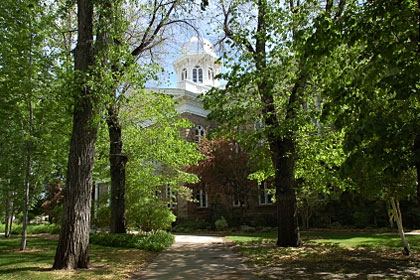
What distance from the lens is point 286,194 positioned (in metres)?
11.1

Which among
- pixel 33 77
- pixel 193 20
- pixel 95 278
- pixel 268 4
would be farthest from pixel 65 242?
pixel 193 20

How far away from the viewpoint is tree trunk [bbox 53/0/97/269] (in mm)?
7582

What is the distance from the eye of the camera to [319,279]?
6.27 meters

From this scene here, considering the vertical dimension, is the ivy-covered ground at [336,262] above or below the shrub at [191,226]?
below

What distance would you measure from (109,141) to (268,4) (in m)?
8.17

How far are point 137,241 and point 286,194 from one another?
5788 millimetres

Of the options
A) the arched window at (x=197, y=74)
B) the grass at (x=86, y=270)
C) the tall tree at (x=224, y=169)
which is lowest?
the grass at (x=86, y=270)

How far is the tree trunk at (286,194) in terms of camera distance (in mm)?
10930

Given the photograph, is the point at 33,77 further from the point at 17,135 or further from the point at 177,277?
the point at 177,277

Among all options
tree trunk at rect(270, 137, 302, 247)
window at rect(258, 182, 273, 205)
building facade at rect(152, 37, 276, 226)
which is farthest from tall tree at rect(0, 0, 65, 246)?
window at rect(258, 182, 273, 205)

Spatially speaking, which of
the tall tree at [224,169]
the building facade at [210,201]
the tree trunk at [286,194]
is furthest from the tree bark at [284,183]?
the tall tree at [224,169]

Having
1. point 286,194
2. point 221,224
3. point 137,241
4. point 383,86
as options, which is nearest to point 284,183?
point 286,194

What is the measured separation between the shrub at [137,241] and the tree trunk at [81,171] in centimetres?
418

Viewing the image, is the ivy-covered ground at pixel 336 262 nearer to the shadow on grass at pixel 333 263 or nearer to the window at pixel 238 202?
the shadow on grass at pixel 333 263
